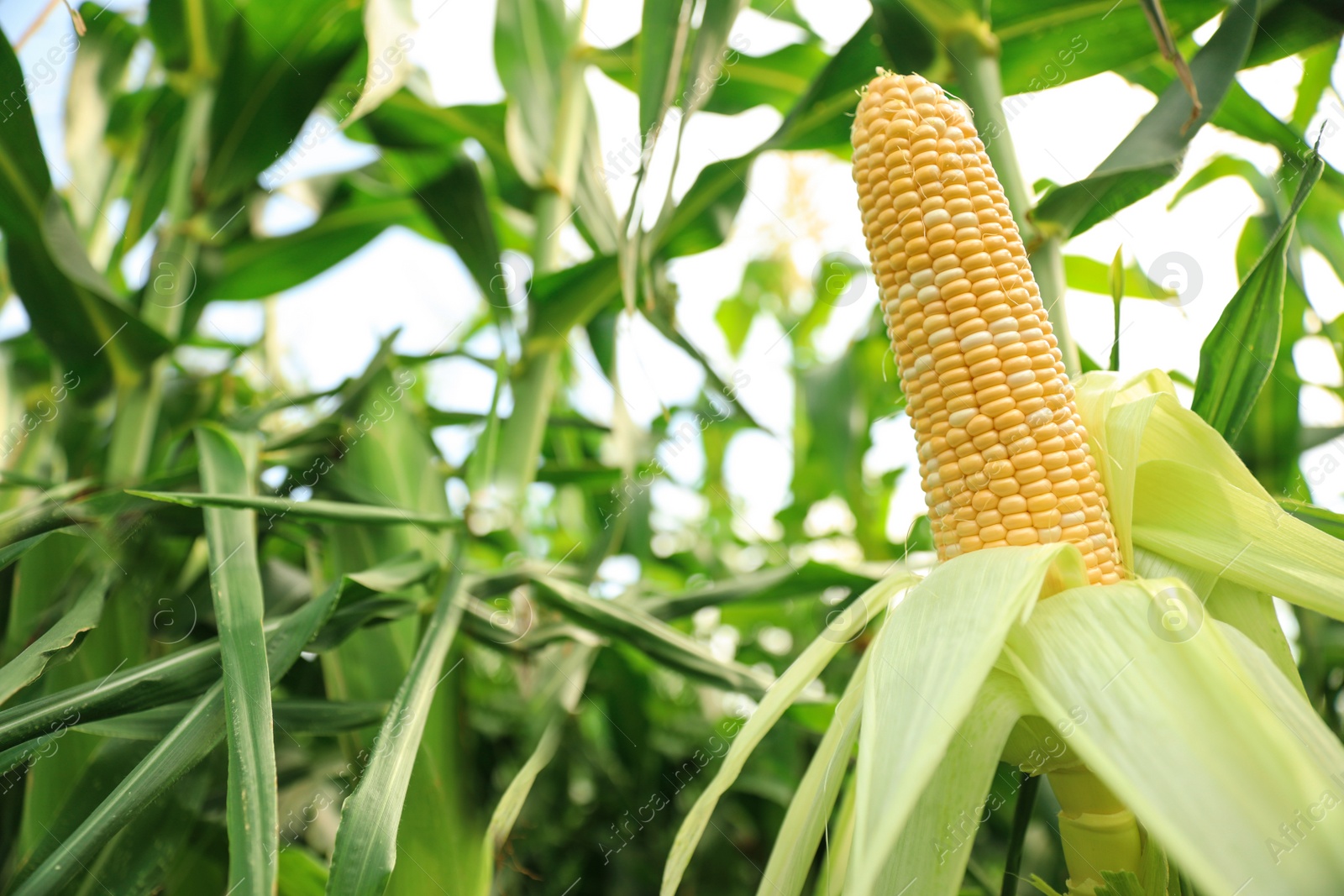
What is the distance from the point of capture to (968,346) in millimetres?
411

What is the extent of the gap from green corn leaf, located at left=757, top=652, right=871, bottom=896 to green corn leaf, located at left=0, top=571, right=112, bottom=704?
420 mm

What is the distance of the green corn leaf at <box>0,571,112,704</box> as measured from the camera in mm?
407

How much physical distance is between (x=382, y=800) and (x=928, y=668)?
29 cm

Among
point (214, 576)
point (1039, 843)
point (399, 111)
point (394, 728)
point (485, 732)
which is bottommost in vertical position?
point (1039, 843)

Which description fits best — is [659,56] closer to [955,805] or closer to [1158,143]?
[1158,143]

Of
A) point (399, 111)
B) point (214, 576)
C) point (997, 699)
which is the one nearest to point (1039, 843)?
point (997, 699)

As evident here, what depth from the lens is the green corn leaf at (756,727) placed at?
0.38 metres

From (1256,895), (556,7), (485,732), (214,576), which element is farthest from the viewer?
(556,7)

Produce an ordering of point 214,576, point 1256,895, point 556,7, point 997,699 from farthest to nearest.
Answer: point 556,7 → point 214,576 → point 997,699 → point 1256,895

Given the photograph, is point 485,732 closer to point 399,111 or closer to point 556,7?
point 399,111

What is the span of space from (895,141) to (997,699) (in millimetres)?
314

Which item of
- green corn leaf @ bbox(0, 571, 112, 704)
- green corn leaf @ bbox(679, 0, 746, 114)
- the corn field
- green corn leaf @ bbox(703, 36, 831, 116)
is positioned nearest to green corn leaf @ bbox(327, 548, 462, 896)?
the corn field

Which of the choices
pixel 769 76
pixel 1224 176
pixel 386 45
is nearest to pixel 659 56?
pixel 386 45

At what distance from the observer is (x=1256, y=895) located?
0.25 metres
